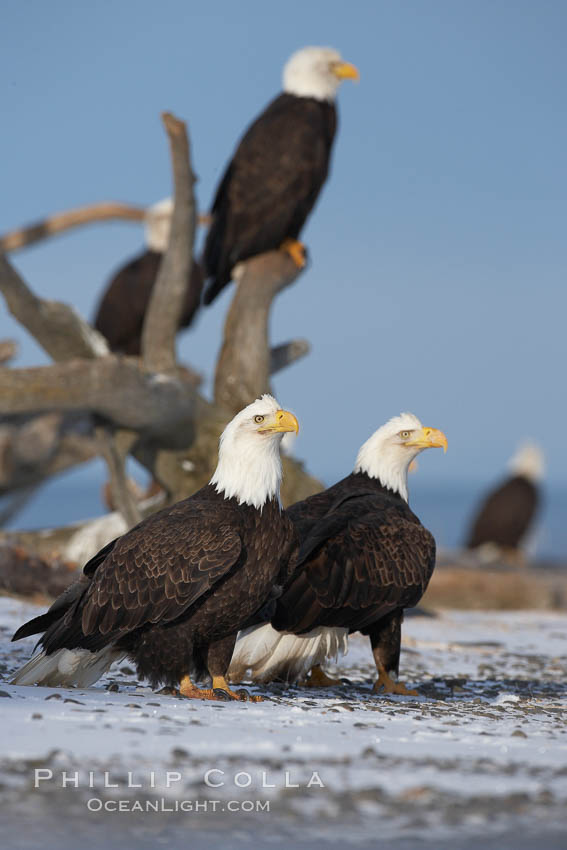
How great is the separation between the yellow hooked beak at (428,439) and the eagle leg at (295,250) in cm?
429

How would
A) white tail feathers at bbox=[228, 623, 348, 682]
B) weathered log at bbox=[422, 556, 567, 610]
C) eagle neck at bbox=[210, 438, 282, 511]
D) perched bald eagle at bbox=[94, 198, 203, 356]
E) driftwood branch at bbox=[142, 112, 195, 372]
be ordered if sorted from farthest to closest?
1. weathered log at bbox=[422, 556, 567, 610]
2. perched bald eagle at bbox=[94, 198, 203, 356]
3. driftwood branch at bbox=[142, 112, 195, 372]
4. white tail feathers at bbox=[228, 623, 348, 682]
5. eagle neck at bbox=[210, 438, 282, 511]

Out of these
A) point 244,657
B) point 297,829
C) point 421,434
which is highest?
point 421,434

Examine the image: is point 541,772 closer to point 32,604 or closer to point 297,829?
point 297,829

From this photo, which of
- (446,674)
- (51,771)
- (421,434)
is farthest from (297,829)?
(446,674)

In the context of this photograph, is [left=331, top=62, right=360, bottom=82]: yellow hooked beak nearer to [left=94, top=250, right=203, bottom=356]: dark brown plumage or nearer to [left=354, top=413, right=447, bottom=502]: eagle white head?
[left=94, top=250, right=203, bottom=356]: dark brown plumage

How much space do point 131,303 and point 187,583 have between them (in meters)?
8.79

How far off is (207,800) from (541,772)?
3.28 feet

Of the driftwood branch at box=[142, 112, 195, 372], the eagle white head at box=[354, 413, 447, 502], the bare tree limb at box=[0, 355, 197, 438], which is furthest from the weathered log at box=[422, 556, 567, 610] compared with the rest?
the eagle white head at box=[354, 413, 447, 502]

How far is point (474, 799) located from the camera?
2.99 meters

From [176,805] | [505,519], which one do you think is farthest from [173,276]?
[505,519]

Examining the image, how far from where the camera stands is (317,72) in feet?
32.5

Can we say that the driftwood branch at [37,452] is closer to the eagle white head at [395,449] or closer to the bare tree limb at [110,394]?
the bare tree limb at [110,394]

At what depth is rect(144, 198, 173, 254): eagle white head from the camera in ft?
45.1

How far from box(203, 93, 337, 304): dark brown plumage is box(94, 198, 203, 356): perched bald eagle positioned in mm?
2807
